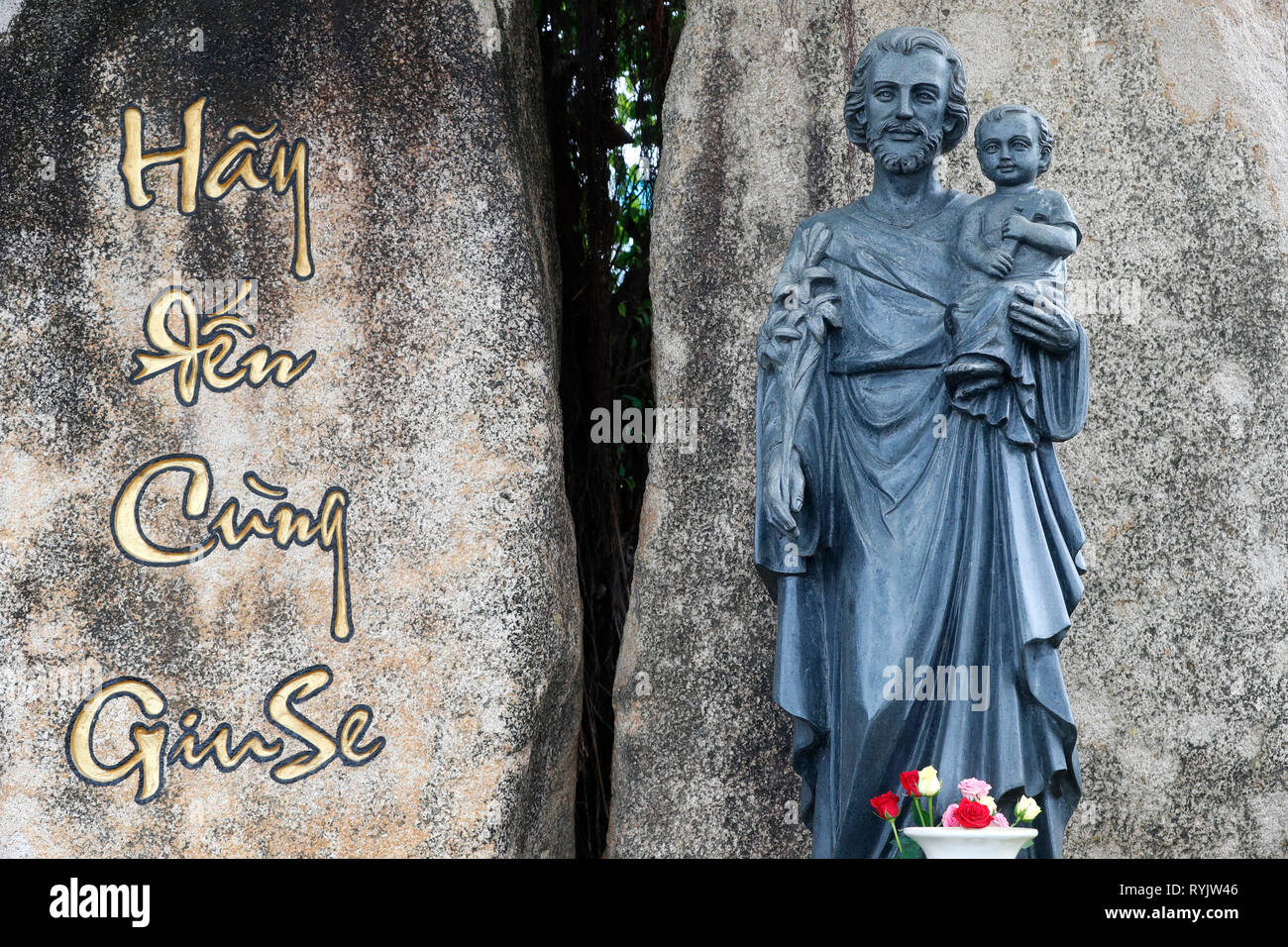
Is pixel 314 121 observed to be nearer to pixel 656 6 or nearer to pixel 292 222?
pixel 292 222

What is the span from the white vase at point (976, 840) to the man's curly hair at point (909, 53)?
170cm

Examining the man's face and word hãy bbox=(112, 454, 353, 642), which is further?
word hãy bbox=(112, 454, 353, 642)

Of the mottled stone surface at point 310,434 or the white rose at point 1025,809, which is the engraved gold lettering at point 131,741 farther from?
the white rose at point 1025,809

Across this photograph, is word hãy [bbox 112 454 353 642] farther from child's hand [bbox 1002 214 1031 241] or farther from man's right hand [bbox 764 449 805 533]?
child's hand [bbox 1002 214 1031 241]

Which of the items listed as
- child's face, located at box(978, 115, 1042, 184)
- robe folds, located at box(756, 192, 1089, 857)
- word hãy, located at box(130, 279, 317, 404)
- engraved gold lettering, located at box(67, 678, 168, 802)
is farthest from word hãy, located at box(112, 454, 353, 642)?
child's face, located at box(978, 115, 1042, 184)

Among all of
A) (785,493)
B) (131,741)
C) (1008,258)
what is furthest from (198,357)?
(1008,258)

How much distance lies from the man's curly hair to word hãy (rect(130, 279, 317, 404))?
5.76ft

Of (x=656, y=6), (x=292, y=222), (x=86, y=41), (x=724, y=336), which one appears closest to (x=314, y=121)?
(x=292, y=222)

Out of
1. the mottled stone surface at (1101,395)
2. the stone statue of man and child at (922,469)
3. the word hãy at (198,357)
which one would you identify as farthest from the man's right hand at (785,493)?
the word hãy at (198,357)

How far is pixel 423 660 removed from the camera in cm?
448

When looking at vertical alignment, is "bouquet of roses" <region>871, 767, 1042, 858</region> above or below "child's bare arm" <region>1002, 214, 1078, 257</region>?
below

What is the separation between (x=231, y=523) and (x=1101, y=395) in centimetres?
269

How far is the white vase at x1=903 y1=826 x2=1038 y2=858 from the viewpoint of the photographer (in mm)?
2996

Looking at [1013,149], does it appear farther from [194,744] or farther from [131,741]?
[131,741]
